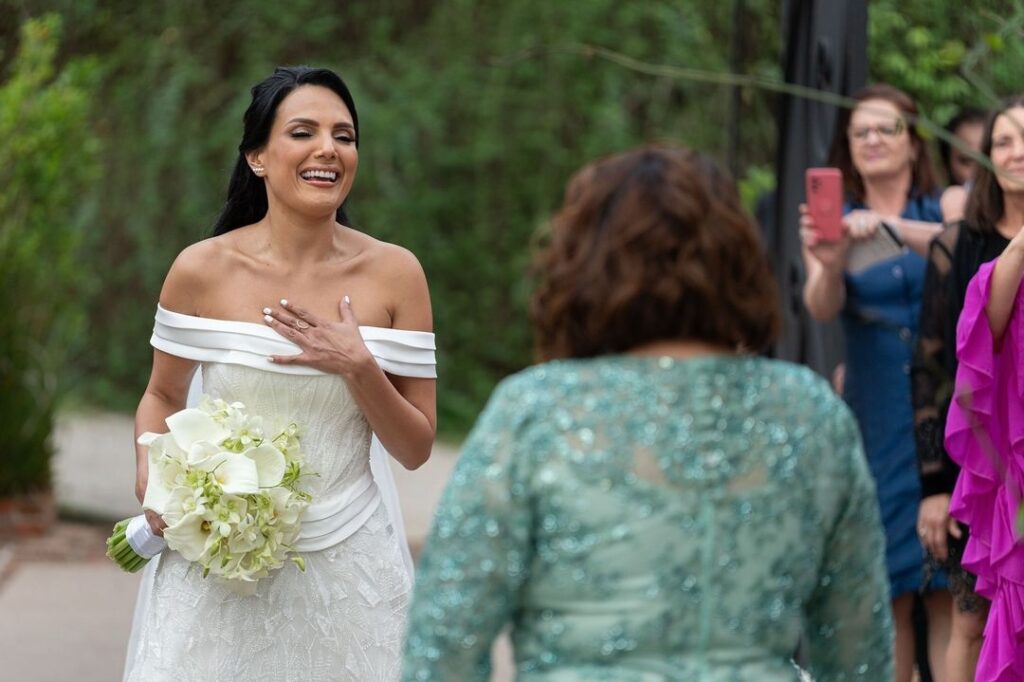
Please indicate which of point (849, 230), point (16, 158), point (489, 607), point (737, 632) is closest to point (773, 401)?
point (737, 632)

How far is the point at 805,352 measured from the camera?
652 centimetres

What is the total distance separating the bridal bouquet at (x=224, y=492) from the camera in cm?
382

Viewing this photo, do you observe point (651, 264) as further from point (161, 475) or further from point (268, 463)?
point (161, 475)

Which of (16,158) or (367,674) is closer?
(367,674)

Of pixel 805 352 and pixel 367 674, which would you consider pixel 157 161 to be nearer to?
pixel 805 352

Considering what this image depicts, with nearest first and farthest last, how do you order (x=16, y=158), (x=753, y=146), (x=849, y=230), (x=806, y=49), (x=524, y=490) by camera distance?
(x=524, y=490) → (x=849, y=230) → (x=806, y=49) → (x=16, y=158) → (x=753, y=146)

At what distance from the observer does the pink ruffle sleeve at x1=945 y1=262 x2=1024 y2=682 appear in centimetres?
438

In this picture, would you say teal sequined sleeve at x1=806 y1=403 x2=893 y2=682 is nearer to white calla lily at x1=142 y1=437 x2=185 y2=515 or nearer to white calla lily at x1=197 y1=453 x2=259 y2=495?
white calla lily at x1=197 y1=453 x2=259 y2=495

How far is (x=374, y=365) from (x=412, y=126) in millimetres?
10482

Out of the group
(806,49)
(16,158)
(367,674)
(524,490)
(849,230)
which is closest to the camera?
(524,490)

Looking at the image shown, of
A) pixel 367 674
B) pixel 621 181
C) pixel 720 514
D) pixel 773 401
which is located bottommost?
pixel 367 674

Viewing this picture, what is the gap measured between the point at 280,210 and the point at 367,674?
43.9 inches

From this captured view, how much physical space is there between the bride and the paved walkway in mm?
2802

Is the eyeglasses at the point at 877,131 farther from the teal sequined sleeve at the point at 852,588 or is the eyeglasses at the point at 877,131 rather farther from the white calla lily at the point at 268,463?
the teal sequined sleeve at the point at 852,588
